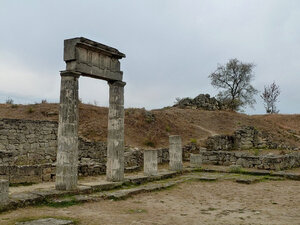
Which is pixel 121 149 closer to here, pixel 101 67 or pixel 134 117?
pixel 101 67

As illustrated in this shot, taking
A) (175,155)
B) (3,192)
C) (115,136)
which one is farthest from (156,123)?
(3,192)

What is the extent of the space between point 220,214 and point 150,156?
646 centimetres

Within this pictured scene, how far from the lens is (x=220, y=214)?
8.17 metres

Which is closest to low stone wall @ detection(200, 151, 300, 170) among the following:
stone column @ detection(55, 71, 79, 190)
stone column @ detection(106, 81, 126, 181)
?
stone column @ detection(106, 81, 126, 181)

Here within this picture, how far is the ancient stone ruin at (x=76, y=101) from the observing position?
10219 mm

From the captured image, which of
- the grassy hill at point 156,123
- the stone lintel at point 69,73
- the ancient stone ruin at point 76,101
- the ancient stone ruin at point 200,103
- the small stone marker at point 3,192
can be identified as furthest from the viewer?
the ancient stone ruin at point 200,103

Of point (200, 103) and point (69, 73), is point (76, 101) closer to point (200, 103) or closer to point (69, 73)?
point (69, 73)

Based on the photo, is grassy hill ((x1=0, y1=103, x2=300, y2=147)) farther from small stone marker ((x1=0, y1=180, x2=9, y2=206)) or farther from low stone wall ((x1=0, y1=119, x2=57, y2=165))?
small stone marker ((x1=0, y1=180, x2=9, y2=206))

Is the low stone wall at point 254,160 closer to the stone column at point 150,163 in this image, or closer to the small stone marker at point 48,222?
the stone column at point 150,163

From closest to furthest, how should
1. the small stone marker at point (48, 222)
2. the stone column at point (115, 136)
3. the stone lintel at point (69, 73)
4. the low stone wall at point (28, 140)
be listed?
the small stone marker at point (48, 222) → the stone lintel at point (69, 73) → the stone column at point (115, 136) → the low stone wall at point (28, 140)

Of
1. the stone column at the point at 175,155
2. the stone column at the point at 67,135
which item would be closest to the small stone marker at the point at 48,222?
the stone column at the point at 67,135

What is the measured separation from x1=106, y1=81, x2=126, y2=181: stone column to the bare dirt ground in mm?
1675

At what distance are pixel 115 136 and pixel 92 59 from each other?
3023 mm

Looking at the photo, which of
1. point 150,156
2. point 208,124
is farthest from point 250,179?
point 208,124
